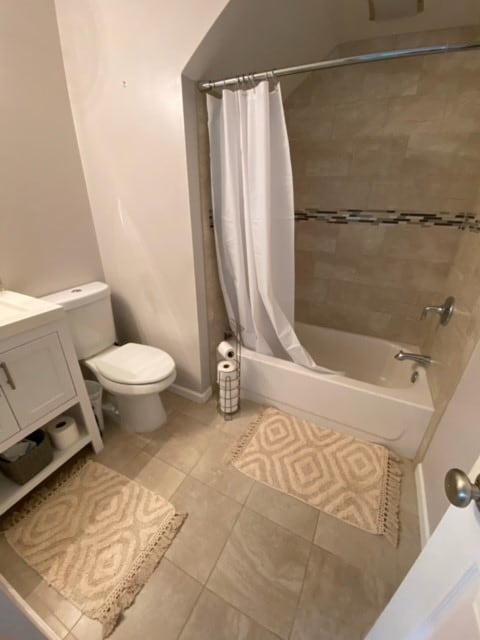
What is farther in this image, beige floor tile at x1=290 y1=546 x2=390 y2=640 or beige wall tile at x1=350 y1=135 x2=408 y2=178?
beige wall tile at x1=350 y1=135 x2=408 y2=178

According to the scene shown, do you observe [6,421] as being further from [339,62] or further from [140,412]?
[339,62]

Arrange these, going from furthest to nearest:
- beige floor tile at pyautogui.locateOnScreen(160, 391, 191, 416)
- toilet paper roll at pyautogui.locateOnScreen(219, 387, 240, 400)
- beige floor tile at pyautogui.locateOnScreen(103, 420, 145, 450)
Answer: beige floor tile at pyautogui.locateOnScreen(160, 391, 191, 416) < toilet paper roll at pyautogui.locateOnScreen(219, 387, 240, 400) < beige floor tile at pyautogui.locateOnScreen(103, 420, 145, 450)

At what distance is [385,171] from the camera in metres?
1.71

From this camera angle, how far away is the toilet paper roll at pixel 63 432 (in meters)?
1.37

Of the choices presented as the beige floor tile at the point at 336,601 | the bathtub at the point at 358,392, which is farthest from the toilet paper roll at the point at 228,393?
the beige floor tile at the point at 336,601

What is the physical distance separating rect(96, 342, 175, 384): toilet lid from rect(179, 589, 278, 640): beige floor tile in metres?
0.90

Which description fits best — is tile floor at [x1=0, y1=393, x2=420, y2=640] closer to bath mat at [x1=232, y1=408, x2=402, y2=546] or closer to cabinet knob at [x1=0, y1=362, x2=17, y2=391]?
bath mat at [x1=232, y1=408, x2=402, y2=546]

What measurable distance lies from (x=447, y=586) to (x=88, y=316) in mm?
1726

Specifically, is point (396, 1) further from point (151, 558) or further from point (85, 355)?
point (151, 558)

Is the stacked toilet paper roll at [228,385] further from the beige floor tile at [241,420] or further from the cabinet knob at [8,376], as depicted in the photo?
the cabinet knob at [8,376]

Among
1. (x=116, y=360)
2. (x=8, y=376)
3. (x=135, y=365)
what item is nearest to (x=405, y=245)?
(x=135, y=365)

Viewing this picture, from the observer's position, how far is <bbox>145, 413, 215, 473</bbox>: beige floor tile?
4.94 ft

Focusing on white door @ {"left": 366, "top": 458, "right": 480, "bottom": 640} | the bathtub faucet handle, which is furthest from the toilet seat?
the bathtub faucet handle

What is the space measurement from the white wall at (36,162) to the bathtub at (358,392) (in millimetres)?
1244
